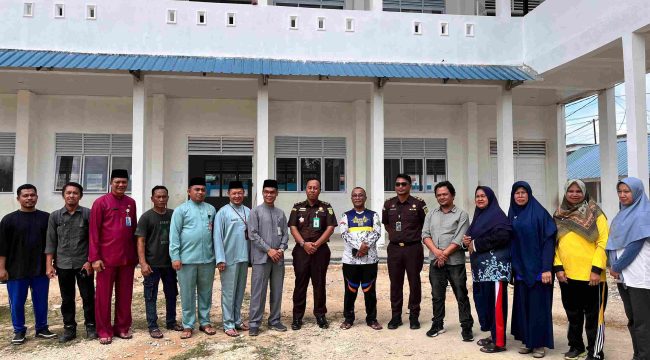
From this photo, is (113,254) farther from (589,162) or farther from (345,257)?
(589,162)

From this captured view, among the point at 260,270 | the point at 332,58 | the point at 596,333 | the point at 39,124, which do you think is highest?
the point at 332,58

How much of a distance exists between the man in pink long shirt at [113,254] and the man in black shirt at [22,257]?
1.93 ft

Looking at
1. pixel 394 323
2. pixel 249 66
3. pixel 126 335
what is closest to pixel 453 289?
pixel 394 323

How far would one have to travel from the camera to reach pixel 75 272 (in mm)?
4371

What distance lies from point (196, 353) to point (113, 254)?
1.25 m

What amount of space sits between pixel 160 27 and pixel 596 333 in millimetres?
9488

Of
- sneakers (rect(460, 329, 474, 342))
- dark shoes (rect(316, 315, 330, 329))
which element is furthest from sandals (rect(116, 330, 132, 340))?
sneakers (rect(460, 329, 474, 342))

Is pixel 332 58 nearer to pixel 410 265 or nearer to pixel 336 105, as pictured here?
pixel 336 105

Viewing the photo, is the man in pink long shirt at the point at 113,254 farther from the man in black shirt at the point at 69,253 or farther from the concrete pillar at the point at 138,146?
the concrete pillar at the point at 138,146

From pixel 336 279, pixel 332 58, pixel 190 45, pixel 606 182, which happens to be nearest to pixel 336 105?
pixel 332 58

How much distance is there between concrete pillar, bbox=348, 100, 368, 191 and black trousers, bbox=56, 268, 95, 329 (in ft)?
26.6

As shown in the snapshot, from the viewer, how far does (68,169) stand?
37.2ft

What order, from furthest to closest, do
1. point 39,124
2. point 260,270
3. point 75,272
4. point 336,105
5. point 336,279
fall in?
point 336,105
point 39,124
point 336,279
point 260,270
point 75,272

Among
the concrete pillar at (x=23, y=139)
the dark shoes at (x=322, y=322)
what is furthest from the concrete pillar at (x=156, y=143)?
the dark shoes at (x=322, y=322)
